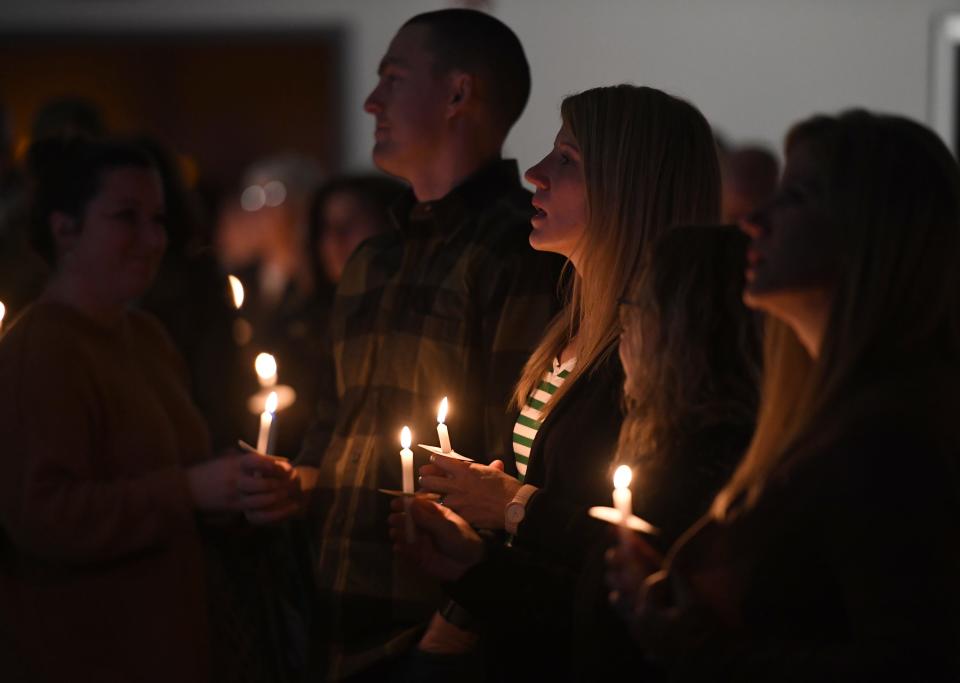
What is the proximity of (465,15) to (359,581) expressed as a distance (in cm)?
111

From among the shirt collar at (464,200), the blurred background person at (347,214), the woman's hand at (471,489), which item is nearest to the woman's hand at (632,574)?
the woman's hand at (471,489)

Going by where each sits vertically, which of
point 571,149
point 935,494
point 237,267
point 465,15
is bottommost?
point 237,267

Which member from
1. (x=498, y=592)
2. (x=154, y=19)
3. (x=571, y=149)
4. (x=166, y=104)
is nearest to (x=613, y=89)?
(x=571, y=149)

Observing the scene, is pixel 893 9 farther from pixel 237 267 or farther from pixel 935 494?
pixel 935 494

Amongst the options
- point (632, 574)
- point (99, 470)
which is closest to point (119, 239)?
point (99, 470)

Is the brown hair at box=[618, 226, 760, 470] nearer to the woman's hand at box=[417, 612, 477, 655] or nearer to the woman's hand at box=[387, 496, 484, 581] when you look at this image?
the woman's hand at box=[387, 496, 484, 581]

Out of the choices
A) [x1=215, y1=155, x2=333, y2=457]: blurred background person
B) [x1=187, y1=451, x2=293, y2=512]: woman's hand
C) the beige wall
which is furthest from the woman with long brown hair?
the beige wall

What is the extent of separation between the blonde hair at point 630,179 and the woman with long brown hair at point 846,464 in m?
0.53

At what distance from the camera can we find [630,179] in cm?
191

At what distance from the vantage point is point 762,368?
154 cm

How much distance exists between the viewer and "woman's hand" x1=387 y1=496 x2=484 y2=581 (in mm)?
1810

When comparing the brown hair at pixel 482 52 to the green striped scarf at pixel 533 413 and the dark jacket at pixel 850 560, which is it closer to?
the green striped scarf at pixel 533 413

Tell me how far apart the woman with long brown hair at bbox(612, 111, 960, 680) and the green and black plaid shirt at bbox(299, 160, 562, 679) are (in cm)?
81

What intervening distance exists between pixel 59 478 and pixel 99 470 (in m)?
0.11
